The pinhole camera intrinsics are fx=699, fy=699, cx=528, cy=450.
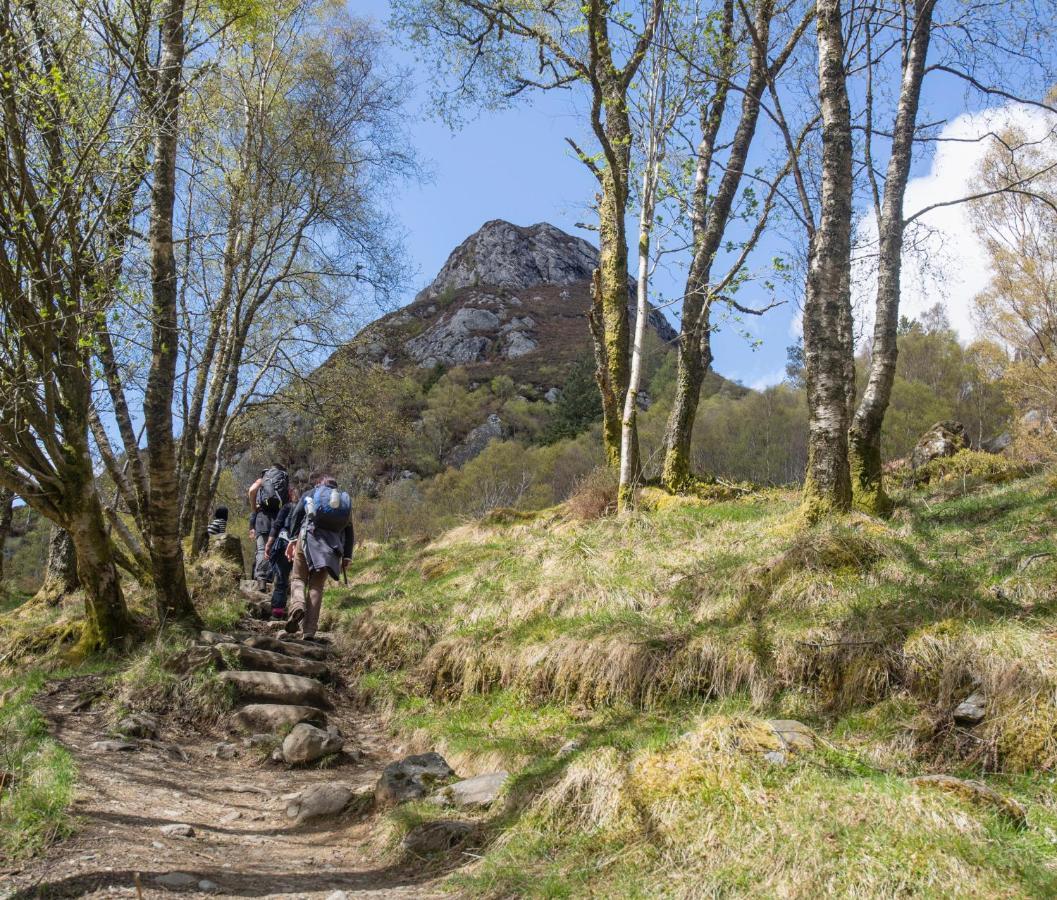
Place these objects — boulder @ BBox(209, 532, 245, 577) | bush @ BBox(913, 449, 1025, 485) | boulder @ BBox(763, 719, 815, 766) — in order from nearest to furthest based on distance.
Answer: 1. boulder @ BBox(763, 719, 815, 766)
2. bush @ BBox(913, 449, 1025, 485)
3. boulder @ BBox(209, 532, 245, 577)

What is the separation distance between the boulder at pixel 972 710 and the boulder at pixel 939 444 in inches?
299

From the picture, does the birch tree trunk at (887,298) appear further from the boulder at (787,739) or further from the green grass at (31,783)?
the green grass at (31,783)

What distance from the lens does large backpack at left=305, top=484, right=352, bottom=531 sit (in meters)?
7.81

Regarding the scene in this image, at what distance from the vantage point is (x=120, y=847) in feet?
10.4

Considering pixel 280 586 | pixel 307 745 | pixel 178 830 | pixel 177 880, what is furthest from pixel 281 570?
pixel 177 880

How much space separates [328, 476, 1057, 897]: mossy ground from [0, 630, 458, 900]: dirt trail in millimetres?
672

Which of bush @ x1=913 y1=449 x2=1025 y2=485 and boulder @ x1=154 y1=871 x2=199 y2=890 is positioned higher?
bush @ x1=913 y1=449 x2=1025 y2=485

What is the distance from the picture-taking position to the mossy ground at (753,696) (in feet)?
8.56

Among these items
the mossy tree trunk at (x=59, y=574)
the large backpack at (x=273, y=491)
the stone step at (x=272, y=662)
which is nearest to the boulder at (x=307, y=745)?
the stone step at (x=272, y=662)

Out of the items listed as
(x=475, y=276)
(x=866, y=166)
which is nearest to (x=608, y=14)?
(x=866, y=166)

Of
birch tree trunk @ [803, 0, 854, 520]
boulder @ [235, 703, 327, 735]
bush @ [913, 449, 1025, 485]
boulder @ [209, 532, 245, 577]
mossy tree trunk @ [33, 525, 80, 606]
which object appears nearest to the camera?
boulder @ [235, 703, 327, 735]

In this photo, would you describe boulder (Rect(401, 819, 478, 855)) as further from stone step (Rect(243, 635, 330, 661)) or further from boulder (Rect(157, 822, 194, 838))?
stone step (Rect(243, 635, 330, 661))

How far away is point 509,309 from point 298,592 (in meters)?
78.6

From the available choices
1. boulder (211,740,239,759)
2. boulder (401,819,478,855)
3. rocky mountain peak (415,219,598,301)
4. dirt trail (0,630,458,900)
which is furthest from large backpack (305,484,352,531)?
rocky mountain peak (415,219,598,301)
